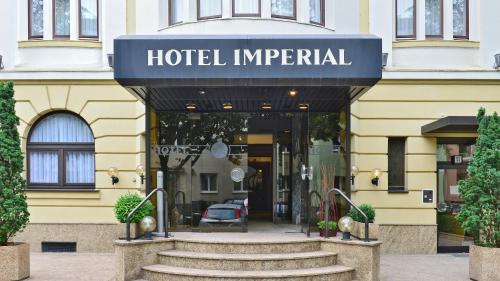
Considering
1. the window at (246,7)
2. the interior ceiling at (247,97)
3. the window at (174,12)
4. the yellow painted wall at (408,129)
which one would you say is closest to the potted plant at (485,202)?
the interior ceiling at (247,97)

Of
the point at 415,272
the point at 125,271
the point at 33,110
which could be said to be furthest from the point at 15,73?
the point at 415,272

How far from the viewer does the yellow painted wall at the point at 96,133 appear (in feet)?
49.9

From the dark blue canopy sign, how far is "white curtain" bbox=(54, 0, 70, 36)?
5.06 meters

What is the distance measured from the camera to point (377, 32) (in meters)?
15.2

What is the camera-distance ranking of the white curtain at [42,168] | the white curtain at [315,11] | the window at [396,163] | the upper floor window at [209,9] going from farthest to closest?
the white curtain at [42,168]
the window at [396,163]
the white curtain at [315,11]
the upper floor window at [209,9]

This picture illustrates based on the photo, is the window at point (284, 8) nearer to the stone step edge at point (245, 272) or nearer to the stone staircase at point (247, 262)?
the stone staircase at point (247, 262)

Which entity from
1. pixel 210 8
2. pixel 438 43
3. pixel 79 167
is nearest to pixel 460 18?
pixel 438 43

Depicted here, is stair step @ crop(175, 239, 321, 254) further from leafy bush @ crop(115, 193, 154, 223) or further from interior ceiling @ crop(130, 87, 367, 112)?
interior ceiling @ crop(130, 87, 367, 112)

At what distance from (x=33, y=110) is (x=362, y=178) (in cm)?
893

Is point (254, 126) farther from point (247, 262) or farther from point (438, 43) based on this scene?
point (438, 43)

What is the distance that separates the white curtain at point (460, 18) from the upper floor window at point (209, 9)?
6.45 metres

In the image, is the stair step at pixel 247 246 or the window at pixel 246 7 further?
the window at pixel 246 7

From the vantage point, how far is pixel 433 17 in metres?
15.7

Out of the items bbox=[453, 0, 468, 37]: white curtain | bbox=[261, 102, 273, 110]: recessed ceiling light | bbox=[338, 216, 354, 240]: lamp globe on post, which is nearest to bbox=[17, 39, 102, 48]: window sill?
bbox=[261, 102, 273, 110]: recessed ceiling light
